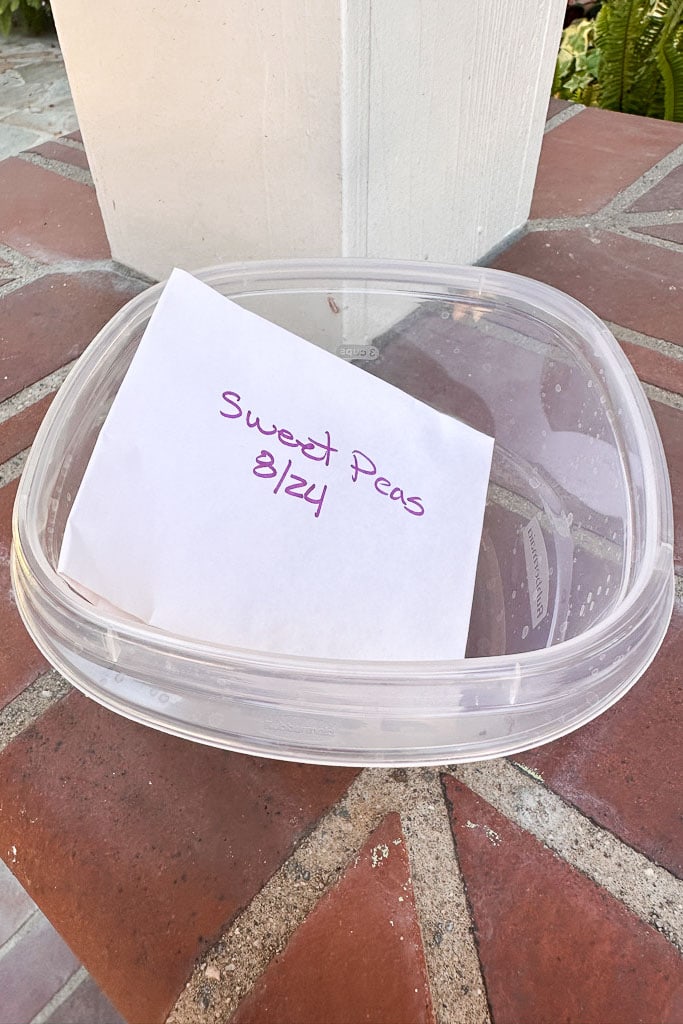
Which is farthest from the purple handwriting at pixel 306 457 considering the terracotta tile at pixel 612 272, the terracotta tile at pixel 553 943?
the terracotta tile at pixel 612 272

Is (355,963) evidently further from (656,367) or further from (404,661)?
(656,367)

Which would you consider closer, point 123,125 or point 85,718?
point 85,718

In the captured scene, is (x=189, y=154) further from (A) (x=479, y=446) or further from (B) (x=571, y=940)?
(B) (x=571, y=940)

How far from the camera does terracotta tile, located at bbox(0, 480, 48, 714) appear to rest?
1.48ft

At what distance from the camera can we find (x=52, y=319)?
2.37 feet

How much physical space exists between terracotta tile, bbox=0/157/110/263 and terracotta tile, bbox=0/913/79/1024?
2.11ft

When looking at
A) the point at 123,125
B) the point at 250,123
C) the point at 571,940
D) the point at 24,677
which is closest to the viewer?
the point at 571,940

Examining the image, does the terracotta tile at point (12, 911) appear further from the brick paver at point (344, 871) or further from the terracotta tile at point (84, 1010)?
the brick paver at point (344, 871)

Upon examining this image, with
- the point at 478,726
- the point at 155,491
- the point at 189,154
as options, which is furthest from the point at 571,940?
the point at 189,154

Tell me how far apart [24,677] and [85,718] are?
0.18 feet

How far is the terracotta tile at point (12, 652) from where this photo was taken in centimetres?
45

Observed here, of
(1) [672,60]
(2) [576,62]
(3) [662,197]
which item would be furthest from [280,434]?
(2) [576,62]

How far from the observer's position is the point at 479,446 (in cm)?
57

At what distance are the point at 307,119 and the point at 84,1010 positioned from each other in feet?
2.37
